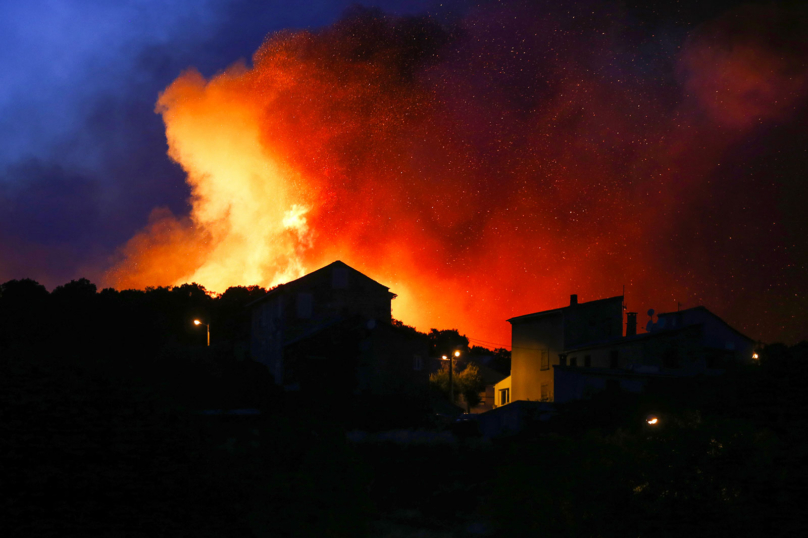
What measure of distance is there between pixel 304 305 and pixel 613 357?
77.1 feet

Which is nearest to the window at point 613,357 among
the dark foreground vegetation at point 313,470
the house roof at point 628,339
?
the house roof at point 628,339

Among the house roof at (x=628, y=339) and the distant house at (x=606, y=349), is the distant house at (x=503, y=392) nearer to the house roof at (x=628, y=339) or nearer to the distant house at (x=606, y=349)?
the distant house at (x=606, y=349)

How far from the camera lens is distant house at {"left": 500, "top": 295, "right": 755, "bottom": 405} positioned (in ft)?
151

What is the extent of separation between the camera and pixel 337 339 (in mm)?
44375

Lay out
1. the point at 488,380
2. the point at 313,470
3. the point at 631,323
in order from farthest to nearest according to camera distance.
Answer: the point at 488,380, the point at 631,323, the point at 313,470

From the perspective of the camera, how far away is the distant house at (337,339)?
4406 centimetres

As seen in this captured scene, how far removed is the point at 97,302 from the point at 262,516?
164 feet

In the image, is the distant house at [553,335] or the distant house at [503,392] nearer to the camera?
the distant house at [553,335]

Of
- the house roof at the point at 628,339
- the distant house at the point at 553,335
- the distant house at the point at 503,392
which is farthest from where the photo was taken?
the distant house at the point at 503,392

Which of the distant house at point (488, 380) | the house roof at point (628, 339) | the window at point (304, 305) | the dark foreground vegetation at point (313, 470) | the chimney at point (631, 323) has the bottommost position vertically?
the distant house at point (488, 380)

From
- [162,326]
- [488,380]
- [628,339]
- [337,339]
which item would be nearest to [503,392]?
[628,339]

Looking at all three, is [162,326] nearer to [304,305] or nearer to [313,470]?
[304,305]

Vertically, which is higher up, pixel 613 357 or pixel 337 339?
pixel 337 339

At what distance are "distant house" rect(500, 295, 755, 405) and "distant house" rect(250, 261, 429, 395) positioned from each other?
414 inches
